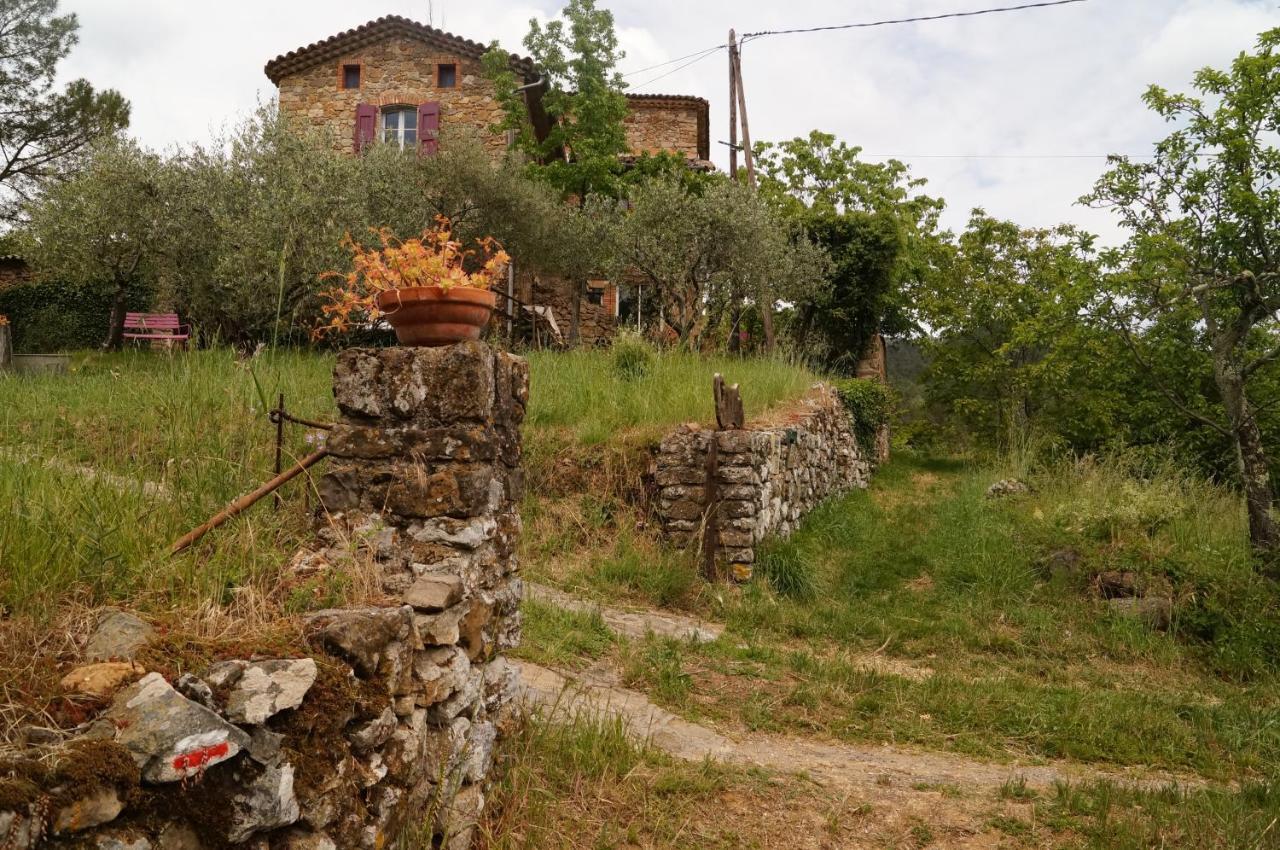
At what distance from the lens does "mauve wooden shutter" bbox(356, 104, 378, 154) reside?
20.2 metres

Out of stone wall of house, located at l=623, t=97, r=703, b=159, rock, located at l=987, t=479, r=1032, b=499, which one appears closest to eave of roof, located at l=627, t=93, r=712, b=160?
stone wall of house, located at l=623, t=97, r=703, b=159

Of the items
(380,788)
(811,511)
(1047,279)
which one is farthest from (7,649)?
(1047,279)

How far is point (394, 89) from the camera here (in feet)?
67.0

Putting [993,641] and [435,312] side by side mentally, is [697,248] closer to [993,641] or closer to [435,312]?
[993,641]

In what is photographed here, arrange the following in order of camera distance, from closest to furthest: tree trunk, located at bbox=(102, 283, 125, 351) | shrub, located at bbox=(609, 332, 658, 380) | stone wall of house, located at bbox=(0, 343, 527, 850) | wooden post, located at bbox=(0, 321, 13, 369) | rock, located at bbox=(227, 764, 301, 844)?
1. stone wall of house, located at bbox=(0, 343, 527, 850)
2. rock, located at bbox=(227, 764, 301, 844)
3. shrub, located at bbox=(609, 332, 658, 380)
4. tree trunk, located at bbox=(102, 283, 125, 351)
5. wooden post, located at bbox=(0, 321, 13, 369)

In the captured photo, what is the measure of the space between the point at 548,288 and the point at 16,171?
17748 millimetres

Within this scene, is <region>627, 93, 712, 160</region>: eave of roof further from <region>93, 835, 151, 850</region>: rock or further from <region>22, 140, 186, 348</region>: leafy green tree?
<region>93, 835, 151, 850</region>: rock

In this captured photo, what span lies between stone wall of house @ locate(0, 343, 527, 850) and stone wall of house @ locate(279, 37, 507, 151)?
1821cm

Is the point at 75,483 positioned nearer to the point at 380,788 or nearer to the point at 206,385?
the point at 380,788

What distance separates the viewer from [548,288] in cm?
2117

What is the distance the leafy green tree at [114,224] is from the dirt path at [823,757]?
12961mm

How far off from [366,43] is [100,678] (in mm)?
21694

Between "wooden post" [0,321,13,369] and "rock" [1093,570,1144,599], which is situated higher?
"wooden post" [0,321,13,369]

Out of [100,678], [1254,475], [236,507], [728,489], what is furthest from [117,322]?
[1254,475]
